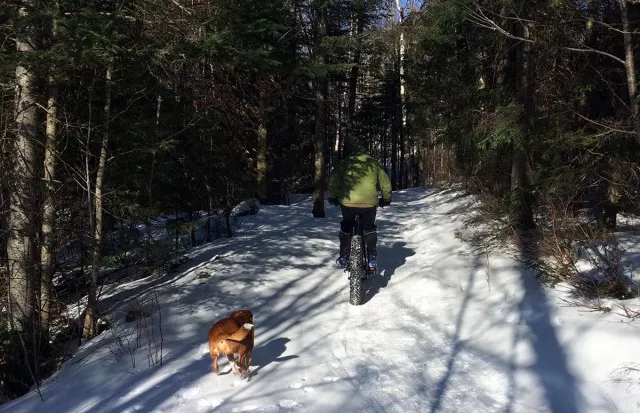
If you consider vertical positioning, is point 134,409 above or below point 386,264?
below

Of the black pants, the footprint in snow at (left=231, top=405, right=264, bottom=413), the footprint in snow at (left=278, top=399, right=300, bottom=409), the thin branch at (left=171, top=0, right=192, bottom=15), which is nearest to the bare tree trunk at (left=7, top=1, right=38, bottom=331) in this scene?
the thin branch at (left=171, top=0, right=192, bottom=15)

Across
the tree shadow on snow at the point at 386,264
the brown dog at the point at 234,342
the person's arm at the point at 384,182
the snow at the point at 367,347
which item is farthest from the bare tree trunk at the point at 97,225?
the person's arm at the point at 384,182

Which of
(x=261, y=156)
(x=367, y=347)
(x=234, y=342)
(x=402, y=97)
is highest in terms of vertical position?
(x=402, y=97)

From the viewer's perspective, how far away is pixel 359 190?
21.6ft

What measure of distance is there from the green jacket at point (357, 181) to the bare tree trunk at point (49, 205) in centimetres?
359

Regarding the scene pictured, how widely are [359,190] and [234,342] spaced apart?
3227mm

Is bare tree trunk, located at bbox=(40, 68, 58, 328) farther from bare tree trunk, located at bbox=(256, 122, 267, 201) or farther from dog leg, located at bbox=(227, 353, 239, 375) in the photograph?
bare tree trunk, located at bbox=(256, 122, 267, 201)

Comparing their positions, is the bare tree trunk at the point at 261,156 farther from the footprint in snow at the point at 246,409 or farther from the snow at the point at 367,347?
the footprint in snow at the point at 246,409

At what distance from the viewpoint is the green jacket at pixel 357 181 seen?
258 inches

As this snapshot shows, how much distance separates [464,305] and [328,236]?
4.71 metres

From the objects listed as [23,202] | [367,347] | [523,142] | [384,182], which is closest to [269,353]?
[367,347]

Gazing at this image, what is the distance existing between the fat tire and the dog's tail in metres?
2.26

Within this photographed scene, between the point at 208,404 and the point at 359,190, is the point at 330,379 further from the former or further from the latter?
the point at 359,190

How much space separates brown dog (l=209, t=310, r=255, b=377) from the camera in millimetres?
4008
